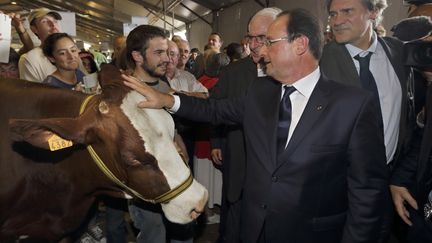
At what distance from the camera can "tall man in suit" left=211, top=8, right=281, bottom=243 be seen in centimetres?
288

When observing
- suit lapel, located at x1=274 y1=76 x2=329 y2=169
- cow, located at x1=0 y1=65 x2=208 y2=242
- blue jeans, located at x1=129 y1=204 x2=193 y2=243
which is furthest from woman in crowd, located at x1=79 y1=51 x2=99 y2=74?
suit lapel, located at x1=274 y1=76 x2=329 y2=169

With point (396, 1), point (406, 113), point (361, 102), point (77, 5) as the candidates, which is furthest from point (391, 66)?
point (77, 5)

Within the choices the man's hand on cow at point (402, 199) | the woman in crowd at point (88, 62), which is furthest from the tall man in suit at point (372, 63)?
the woman in crowd at point (88, 62)

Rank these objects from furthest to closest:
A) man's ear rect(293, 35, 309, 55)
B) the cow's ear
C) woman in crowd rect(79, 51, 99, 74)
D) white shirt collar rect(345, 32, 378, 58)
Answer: woman in crowd rect(79, 51, 99, 74) < white shirt collar rect(345, 32, 378, 58) < man's ear rect(293, 35, 309, 55) < the cow's ear

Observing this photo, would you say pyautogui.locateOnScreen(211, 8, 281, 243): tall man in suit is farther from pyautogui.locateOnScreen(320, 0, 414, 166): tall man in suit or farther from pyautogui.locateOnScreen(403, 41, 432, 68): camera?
pyautogui.locateOnScreen(403, 41, 432, 68): camera

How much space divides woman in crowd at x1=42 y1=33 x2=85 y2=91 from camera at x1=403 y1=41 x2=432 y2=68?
2.59m

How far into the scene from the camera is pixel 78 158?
2135mm

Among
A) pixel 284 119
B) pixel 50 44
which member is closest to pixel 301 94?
pixel 284 119

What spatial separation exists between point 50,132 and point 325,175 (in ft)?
4.75

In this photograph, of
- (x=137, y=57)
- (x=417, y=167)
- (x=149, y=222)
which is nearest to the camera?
(x=417, y=167)

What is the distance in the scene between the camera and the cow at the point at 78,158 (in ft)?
5.99

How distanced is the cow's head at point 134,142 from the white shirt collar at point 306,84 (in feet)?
2.47

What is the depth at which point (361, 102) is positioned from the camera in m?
1.70

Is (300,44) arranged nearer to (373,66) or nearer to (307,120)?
(307,120)
